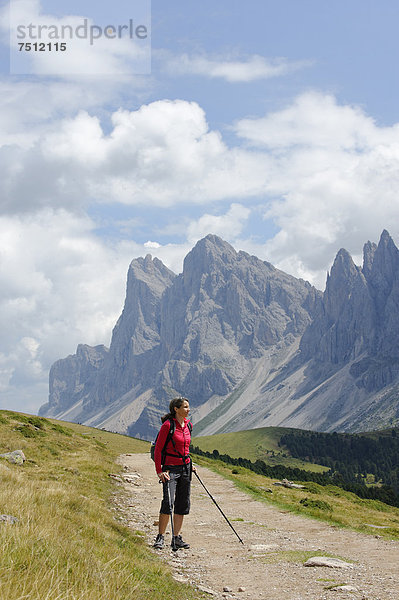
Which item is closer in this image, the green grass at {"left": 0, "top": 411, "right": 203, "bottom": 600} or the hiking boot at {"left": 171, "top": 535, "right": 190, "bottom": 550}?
the green grass at {"left": 0, "top": 411, "right": 203, "bottom": 600}

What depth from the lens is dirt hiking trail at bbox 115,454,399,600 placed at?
32.9 ft

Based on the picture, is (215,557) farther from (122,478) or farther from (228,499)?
(122,478)

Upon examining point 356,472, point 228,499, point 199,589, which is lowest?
point 356,472

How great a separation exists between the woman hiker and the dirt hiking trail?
2.08 feet

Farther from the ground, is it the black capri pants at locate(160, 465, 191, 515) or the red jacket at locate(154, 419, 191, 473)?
the red jacket at locate(154, 419, 191, 473)

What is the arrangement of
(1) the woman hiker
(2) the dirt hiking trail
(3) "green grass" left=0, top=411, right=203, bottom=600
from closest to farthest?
(3) "green grass" left=0, top=411, right=203, bottom=600 → (2) the dirt hiking trail → (1) the woman hiker

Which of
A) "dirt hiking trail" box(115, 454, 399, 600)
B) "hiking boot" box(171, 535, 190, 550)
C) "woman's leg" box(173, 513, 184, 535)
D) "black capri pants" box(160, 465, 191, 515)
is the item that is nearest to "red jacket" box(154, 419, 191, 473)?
"black capri pants" box(160, 465, 191, 515)

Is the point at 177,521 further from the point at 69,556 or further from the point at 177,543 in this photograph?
the point at 69,556

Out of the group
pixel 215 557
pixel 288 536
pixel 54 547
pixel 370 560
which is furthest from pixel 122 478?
pixel 54 547

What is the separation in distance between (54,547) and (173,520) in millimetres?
6383

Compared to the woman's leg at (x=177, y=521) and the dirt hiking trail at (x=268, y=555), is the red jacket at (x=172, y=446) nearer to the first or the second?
the woman's leg at (x=177, y=521)

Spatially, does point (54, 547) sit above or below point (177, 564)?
above

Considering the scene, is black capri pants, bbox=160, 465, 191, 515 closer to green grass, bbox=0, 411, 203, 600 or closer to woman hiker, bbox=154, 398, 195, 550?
woman hiker, bbox=154, 398, 195, 550

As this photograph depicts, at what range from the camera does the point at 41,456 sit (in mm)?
29328
